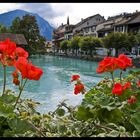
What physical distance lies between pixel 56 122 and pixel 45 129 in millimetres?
77

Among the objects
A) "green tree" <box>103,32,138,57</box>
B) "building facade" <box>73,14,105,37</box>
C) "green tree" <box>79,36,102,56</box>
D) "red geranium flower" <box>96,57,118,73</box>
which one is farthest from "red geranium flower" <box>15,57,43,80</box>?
"building facade" <box>73,14,105,37</box>

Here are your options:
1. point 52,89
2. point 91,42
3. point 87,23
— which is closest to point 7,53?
point 52,89

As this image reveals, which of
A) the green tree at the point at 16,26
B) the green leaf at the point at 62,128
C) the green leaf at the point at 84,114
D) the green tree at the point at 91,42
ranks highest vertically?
the green tree at the point at 16,26

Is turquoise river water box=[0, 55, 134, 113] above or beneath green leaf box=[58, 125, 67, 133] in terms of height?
beneath

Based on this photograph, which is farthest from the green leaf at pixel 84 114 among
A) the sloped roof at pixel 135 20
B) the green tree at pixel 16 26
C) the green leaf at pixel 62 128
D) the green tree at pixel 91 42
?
the green tree at pixel 16 26

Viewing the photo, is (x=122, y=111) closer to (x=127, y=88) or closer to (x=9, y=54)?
(x=127, y=88)

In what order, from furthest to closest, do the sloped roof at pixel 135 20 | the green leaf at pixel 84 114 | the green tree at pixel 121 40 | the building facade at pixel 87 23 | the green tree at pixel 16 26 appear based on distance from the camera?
1. the building facade at pixel 87 23
2. the green tree at pixel 16 26
3. the sloped roof at pixel 135 20
4. the green tree at pixel 121 40
5. the green leaf at pixel 84 114

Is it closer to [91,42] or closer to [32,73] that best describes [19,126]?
[32,73]

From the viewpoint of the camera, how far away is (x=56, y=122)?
1.29 m

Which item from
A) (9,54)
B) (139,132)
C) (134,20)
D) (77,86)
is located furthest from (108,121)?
(134,20)

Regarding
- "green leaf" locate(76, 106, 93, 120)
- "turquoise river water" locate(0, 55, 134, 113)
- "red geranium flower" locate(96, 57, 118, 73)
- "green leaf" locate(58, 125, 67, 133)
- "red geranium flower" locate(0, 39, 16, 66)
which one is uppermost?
"red geranium flower" locate(0, 39, 16, 66)

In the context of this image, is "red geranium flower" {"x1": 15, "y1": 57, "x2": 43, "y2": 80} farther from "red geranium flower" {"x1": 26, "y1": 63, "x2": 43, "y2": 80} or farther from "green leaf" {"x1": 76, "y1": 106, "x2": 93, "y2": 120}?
"green leaf" {"x1": 76, "y1": 106, "x2": 93, "y2": 120}

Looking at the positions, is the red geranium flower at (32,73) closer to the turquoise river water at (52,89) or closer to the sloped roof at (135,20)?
the turquoise river water at (52,89)

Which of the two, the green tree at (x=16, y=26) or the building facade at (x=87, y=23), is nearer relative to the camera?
the green tree at (x=16, y=26)
